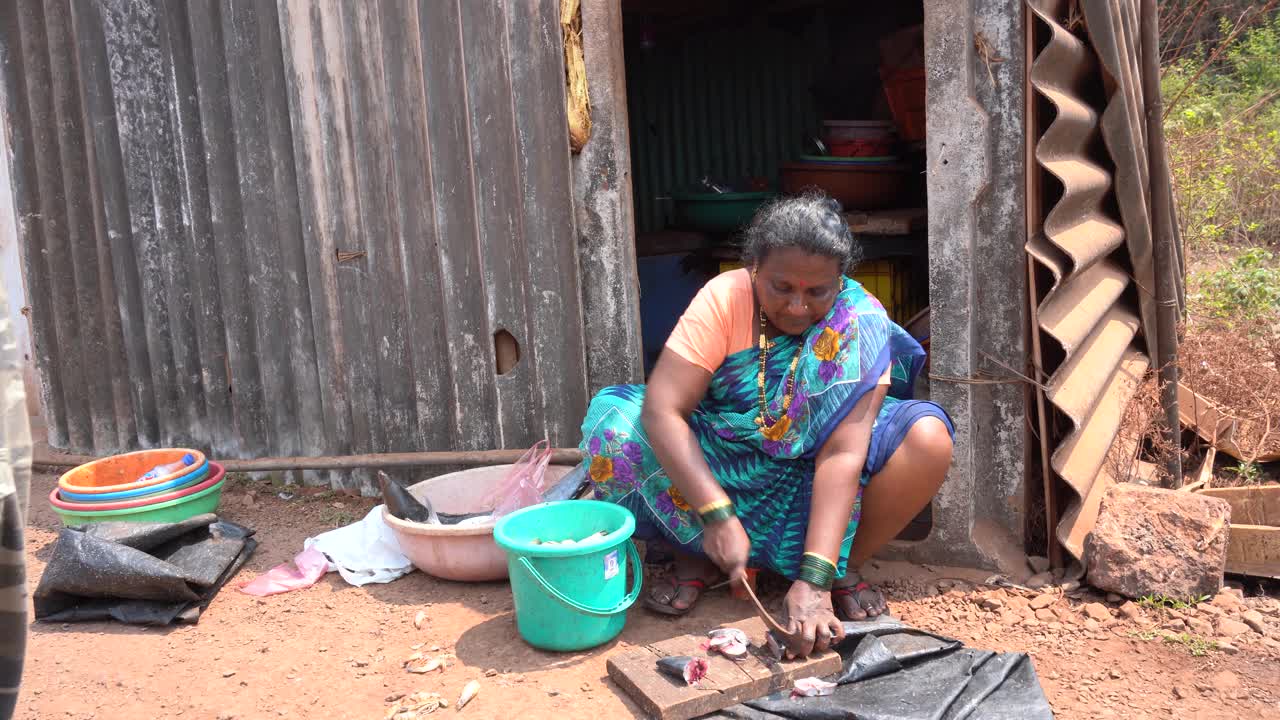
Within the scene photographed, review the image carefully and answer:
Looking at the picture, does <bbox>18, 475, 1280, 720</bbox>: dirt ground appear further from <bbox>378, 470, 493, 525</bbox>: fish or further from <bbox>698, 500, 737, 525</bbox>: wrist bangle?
<bbox>698, 500, 737, 525</bbox>: wrist bangle

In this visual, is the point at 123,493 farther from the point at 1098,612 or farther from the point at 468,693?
the point at 1098,612

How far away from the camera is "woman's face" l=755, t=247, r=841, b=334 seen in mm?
2850

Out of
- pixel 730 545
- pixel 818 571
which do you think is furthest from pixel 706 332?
pixel 818 571

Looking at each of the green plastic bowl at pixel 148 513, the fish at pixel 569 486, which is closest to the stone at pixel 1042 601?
the fish at pixel 569 486

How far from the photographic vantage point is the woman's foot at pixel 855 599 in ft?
10.1

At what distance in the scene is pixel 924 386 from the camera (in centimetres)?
411

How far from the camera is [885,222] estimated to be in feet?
15.6

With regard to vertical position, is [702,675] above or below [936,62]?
below

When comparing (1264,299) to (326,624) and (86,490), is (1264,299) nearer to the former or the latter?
(326,624)

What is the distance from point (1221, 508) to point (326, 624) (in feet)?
9.61

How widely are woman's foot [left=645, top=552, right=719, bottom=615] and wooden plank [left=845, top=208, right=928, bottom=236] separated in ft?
6.61

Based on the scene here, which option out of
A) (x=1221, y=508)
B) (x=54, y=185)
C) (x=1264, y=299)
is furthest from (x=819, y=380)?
(x=1264, y=299)

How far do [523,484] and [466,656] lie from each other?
925 millimetres

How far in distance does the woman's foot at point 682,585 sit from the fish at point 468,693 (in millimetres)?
676
